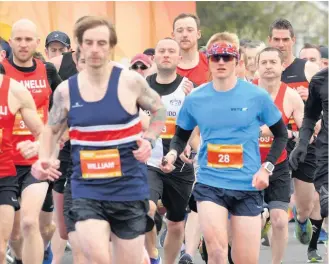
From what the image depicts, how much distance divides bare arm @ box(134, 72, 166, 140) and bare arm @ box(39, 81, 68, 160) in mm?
549

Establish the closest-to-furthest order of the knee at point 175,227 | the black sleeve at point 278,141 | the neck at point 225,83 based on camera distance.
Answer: the neck at point 225,83 → the black sleeve at point 278,141 → the knee at point 175,227

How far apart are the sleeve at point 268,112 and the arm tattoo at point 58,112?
1.75 metres

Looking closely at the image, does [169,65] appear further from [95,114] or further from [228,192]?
[95,114]

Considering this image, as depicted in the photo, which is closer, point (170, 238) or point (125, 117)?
point (125, 117)

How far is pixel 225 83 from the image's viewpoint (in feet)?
34.7

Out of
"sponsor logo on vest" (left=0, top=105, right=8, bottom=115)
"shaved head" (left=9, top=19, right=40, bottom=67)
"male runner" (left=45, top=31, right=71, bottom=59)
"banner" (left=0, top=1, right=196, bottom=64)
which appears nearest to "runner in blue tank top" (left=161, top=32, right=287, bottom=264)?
"sponsor logo on vest" (left=0, top=105, right=8, bottom=115)

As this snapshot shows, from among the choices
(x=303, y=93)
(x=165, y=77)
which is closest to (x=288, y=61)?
(x=303, y=93)

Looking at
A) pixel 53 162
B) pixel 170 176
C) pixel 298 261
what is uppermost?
pixel 53 162

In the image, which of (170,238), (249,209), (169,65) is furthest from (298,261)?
(249,209)

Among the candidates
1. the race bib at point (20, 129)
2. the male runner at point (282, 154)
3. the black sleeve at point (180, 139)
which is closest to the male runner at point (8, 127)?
the race bib at point (20, 129)

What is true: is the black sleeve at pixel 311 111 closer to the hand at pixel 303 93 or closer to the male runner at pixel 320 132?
the male runner at pixel 320 132

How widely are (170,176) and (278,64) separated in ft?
4.93

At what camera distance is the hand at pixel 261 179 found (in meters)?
10.3

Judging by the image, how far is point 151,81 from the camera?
1268 cm
